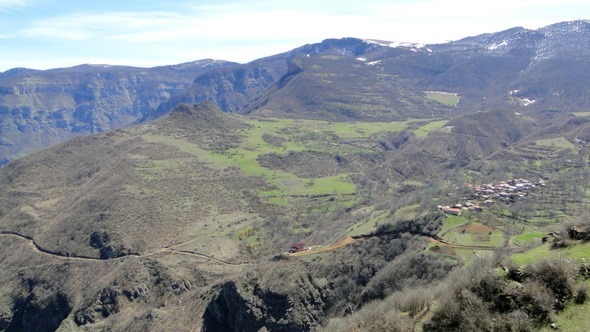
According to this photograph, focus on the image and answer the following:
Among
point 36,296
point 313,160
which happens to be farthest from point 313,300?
point 313,160

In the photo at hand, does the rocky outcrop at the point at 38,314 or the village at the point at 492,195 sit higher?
the village at the point at 492,195

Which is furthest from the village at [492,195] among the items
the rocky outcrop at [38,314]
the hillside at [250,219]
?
the rocky outcrop at [38,314]

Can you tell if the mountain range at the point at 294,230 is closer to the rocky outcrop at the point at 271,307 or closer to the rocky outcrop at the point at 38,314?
the rocky outcrop at the point at 271,307

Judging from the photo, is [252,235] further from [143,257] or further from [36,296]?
[36,296]

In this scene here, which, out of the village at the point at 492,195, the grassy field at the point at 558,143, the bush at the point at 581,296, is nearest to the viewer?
the bush at the point at 581,296

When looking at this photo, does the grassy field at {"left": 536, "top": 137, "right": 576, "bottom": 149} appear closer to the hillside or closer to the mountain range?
the mountain range

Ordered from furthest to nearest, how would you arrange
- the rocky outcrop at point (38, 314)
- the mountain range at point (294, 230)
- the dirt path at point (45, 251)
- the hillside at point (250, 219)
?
the dirt path at point (45, 251) < the rocky outcrop at point (38, 314) < the hillside at point (250, 219) < the mountain range at point (294, 230)

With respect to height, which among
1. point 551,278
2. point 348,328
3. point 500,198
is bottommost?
point 500,198

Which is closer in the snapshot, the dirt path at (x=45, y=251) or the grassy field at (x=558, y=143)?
the dirt path at (x=45, y=251)
